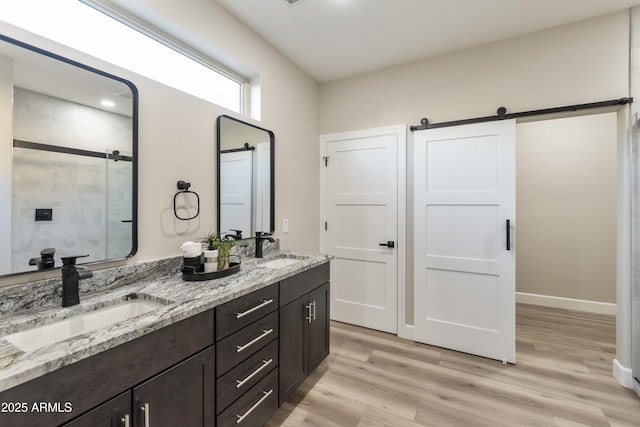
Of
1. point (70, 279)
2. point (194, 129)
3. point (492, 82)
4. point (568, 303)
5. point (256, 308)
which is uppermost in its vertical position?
point (492, 82)

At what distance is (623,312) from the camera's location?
2076 mm

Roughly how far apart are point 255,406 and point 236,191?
4.63 feet

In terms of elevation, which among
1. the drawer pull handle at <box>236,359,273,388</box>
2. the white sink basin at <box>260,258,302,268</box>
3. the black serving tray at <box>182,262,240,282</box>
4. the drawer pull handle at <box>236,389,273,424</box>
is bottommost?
the drawer pull handle at <box>236,389,273,424</box>

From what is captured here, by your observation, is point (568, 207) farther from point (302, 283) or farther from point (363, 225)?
point (302, 283)

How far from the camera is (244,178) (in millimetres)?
2271

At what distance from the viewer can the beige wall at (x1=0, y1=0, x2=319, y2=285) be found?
5.33 feet

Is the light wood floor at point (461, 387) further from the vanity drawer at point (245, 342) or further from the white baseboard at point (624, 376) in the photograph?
the vanity drawer at point (245, 342)

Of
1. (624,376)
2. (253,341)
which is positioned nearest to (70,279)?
(253,341)

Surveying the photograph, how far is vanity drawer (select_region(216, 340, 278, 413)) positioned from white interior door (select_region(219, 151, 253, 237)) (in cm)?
91

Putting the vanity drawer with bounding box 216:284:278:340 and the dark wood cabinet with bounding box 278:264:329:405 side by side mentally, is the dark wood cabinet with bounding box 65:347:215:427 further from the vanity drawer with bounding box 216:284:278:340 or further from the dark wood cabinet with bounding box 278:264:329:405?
the dark wood cabinet with bounding box 278:264:329:405

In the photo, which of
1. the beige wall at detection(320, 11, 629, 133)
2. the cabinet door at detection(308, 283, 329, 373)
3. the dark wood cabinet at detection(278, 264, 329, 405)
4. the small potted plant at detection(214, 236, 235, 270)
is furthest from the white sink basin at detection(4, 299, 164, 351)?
the beige wall at detection(320, 11, 629, 133)

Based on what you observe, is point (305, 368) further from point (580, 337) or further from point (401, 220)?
point (580, 337)

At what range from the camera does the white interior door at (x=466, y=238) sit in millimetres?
2420

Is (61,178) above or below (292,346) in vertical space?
above
